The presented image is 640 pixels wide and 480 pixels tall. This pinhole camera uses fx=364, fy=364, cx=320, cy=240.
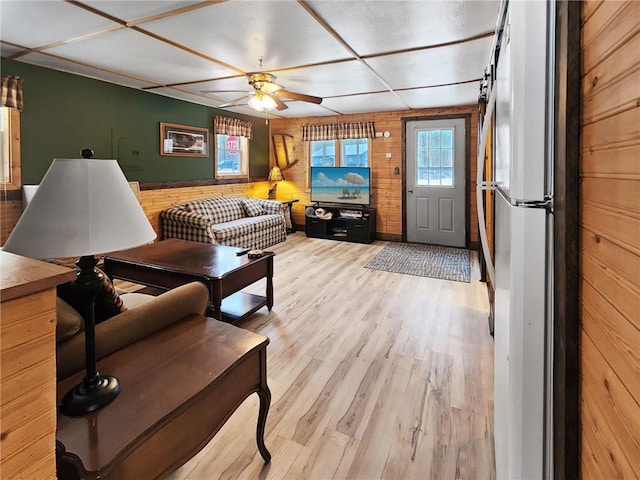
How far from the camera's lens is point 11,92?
345cm

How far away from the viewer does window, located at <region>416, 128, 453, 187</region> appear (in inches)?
235

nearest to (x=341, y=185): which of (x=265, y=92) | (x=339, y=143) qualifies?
(x=339, y=143)

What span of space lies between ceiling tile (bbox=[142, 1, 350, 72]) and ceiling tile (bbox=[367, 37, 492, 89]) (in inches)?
23.4

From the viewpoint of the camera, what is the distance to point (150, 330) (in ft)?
5.01

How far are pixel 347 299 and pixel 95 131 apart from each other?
358 cm

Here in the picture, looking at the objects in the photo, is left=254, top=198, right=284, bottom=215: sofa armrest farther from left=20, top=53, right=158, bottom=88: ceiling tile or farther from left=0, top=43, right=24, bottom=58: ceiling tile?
left=0, top=43, right=24, bottom=58: ceiling tile

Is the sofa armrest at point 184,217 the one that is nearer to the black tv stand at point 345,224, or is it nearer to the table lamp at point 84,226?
the black tv stand at point 345,224

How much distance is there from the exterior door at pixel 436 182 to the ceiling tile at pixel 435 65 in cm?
Result: 178

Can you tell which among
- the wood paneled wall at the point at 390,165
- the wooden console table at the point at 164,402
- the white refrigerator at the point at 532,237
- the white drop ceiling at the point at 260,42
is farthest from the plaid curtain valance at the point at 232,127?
the white refrigerator at the point at 532,237

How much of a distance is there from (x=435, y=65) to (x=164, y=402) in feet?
12.2

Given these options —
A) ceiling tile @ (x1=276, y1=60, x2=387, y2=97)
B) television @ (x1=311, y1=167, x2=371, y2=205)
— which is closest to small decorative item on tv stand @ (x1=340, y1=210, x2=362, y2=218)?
television @ (x1=311, y1=167, x2=371, y2=205)

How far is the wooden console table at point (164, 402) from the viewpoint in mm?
945

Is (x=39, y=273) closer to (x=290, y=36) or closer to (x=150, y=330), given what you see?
(x=150, y=330)

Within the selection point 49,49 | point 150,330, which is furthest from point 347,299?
point 49,49
